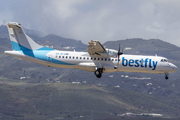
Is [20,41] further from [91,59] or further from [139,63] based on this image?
[139,63]

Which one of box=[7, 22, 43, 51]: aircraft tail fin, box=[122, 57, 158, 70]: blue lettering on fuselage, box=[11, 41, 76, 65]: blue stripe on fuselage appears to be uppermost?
box=[7, 22, 43, 51]: aircraft tail fin

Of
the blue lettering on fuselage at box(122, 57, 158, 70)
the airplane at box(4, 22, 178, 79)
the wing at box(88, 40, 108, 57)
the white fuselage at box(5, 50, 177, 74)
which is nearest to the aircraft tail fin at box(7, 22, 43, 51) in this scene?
the airplane at box(4, 22, 178, 79)

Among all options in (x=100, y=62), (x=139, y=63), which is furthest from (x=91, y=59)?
(x=139, y=63)

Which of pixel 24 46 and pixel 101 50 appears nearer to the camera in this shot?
pixel 101 50

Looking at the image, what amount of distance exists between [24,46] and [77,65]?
11796 millimetres

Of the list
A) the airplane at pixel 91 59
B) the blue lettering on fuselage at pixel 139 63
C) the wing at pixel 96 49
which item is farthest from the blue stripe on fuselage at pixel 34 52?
the blue lettering on fuselage at pixel 139 63

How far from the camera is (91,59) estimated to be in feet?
190

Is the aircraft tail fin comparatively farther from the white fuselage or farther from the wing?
the wing

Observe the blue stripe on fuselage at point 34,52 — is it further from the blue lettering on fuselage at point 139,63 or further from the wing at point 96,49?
the blue lettering on fuselage at point 139,63

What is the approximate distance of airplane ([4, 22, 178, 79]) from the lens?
57625 mm

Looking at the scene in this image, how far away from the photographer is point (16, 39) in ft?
197

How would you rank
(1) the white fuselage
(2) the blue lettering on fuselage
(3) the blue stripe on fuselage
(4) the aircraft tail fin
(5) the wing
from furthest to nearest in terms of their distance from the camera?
(4) the aircraft tail fin
(3) the blue stripe on fuselage
(2) the blue lettering on fuselage
(1) the white fuselage
(5) the wing

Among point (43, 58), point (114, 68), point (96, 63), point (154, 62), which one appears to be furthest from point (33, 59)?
point (154, 62)

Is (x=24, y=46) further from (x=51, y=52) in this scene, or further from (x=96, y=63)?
(x=96, y=63)
